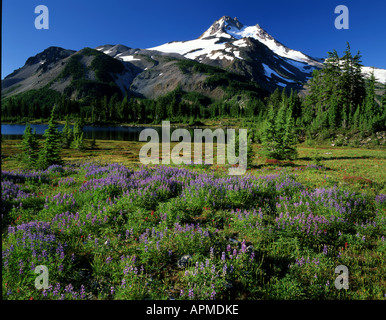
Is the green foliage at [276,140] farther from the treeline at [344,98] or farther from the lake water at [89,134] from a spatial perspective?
the lake water at [89,134]

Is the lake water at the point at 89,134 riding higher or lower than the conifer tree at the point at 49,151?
higher

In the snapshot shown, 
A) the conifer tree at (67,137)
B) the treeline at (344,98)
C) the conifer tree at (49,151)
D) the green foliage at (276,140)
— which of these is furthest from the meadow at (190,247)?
the treeline at (344,98)

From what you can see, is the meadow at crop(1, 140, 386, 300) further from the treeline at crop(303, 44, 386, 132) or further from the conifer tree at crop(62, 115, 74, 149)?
the treeline at crop(303, 44, 386, 132)

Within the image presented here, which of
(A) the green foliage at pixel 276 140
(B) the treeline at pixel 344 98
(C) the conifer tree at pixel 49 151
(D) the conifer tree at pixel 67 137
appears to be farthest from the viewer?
(B) the treeline at pixel 344 98

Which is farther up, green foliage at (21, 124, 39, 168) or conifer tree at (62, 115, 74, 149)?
conifer tree at (62, 115, 74, 149)

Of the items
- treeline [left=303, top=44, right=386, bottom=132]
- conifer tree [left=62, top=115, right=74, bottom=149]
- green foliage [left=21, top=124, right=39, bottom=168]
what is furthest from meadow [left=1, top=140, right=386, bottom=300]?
treeline [left=303, top=44, right=386, bottom=132]

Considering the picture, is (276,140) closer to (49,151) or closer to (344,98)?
(49,151)

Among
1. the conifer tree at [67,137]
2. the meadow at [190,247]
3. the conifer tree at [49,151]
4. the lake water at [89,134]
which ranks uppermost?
the lake water at [89,134]

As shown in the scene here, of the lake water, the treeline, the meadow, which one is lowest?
the meadow

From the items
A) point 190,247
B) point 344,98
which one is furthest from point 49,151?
point 344,98

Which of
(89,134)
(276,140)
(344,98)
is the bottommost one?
(276,140)

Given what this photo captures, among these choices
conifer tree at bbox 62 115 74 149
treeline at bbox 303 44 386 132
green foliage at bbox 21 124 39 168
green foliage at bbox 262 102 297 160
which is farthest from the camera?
treeline at bbox 303 44 386 132

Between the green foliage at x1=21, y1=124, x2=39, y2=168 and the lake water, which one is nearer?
the green foliage at x1=21, y1=124, x2=39, y2=168

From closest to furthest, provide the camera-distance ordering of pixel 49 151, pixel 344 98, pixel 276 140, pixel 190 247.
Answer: pixel 190 247, pixel 49 151, pixel 276 140, pixel 344 98
